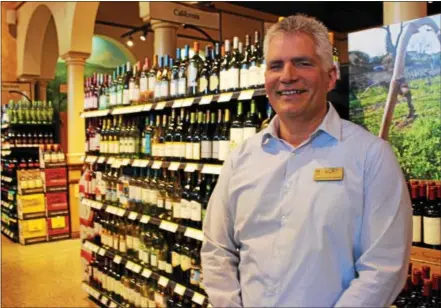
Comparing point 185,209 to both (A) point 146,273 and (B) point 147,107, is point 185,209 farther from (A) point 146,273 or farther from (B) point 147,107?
(B) point 147,107

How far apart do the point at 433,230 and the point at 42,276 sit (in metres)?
5.07

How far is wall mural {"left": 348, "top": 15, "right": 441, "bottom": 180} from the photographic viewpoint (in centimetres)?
227

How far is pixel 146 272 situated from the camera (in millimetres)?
3971

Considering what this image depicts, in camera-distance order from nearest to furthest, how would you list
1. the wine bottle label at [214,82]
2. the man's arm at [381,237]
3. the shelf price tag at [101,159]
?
the man's arm at [381,237], the wine bottle label at [214,82], the shelf price tag at [101,159]

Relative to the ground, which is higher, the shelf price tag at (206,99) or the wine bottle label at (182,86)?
→ the wine bottle label at (182,86)

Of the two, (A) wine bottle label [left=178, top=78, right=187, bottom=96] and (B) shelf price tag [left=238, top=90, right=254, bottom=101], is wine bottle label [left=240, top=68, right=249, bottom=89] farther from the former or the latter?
(A) wine bottle label [left=178, top=78, right=187, bottom=96]

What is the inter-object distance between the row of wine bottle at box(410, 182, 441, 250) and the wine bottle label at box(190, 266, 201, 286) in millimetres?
1751

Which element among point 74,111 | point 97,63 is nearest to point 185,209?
point 74,111

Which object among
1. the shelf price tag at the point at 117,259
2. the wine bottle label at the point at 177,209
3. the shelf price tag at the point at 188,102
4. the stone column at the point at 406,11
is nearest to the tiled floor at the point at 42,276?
the shelf price tag at the point at 117,259

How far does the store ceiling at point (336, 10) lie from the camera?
1002cm

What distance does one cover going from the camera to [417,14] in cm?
279

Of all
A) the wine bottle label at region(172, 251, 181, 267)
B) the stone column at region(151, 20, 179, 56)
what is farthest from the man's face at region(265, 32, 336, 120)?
the stone column at region(151, 20, 179, 56)

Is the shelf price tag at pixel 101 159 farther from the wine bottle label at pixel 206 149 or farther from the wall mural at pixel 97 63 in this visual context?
the wall mural at pixel 97 63

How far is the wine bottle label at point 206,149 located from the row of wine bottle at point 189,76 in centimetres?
37
